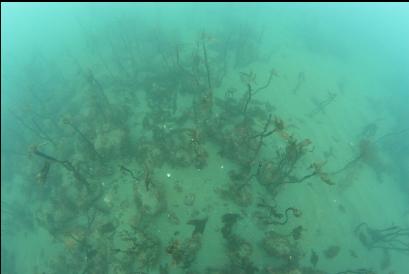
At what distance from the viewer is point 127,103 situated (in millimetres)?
9984

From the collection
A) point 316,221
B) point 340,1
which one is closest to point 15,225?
point 316,221

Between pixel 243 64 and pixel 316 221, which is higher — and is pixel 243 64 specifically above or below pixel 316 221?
above

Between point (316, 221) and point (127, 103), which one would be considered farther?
point (127, 103)

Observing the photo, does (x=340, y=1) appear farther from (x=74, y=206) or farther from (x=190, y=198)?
(x=74, y=206)

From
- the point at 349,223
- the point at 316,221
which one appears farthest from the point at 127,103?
the point at 349,223

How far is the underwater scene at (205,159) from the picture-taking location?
23.1ft

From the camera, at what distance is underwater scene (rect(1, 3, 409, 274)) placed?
7027mm

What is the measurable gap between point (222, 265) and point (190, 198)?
1.79 m

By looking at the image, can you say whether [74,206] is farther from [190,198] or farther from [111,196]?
[190,198]

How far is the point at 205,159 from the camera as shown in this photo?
791 centimetres

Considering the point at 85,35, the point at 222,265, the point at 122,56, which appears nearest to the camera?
the point at 222,265

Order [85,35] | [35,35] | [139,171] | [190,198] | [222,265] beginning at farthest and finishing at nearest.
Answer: [35,35]
[85,35]
[139,171]
[190,198]
[222,265]

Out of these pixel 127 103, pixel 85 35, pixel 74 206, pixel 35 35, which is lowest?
pixel 74 206

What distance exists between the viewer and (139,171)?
8.02m
